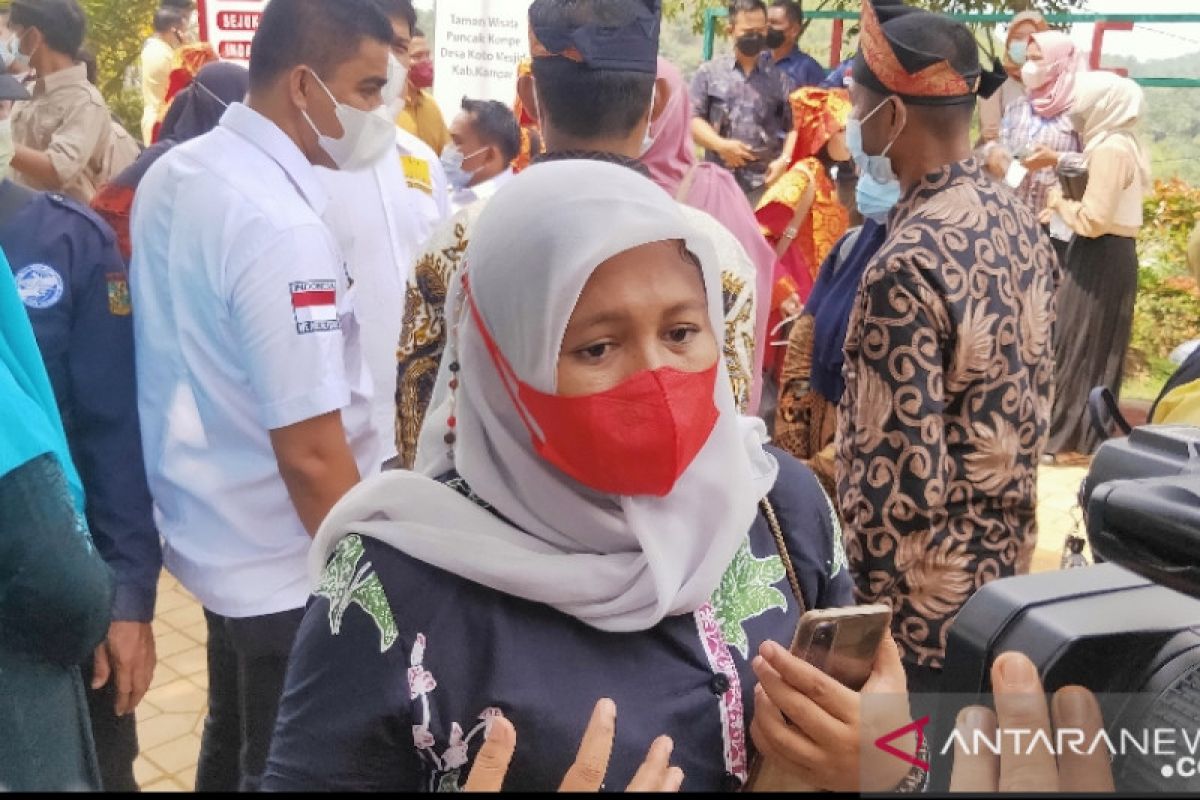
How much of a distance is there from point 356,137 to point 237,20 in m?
2.39

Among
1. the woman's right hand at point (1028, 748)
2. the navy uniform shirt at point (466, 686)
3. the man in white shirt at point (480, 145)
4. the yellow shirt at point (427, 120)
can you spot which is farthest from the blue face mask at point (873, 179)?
the yellow shirt at point (427, 120)

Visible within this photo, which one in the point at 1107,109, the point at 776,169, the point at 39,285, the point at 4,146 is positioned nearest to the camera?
the point at 4,146

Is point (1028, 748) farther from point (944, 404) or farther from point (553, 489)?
point (944, 404)

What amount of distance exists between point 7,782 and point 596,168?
3.32 ft

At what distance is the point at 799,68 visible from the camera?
597cm

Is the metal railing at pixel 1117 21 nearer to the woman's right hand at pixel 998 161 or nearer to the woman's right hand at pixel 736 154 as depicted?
the woman's right hand at pixel 998 161

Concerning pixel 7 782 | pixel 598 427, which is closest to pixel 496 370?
pixel 598 427

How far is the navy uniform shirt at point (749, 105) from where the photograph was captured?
578 centimetres

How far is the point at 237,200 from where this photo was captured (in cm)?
194

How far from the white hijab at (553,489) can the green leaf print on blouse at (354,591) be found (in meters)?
0.03

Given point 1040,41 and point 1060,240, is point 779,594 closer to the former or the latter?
point 1060,240

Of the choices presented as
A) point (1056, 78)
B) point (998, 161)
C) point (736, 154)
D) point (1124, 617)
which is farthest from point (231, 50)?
point (1124, 617)

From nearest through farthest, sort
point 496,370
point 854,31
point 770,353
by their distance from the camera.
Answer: point 496,370 < point 770,353 < point 854,31

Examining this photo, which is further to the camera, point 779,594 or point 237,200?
point 237,200
